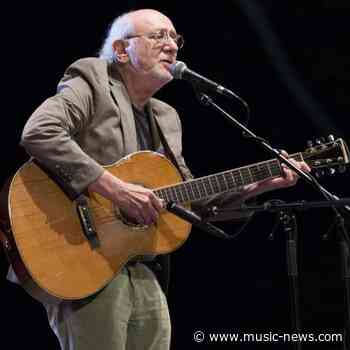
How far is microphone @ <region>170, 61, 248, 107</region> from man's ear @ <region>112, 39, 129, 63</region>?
1.16 ft

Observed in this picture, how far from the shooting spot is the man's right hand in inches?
106

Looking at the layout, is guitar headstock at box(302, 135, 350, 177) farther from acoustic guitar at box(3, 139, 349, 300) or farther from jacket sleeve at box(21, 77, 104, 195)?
jacket sleeve at box(21, 77, 104, 195)

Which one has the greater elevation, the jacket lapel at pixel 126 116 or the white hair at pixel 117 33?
the white hair at pixel 117 33

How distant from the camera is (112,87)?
118 inches

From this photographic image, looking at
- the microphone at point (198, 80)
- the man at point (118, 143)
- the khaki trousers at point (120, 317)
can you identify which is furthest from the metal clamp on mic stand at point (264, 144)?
the khaki trousers at point (120, 317)

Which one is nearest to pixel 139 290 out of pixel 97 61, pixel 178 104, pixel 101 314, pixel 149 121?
pixel 101 314

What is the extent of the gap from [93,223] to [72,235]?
10cm

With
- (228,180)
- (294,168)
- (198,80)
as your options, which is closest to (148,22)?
(198,80)

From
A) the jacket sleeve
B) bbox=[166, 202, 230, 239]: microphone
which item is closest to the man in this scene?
the jacket sleeve

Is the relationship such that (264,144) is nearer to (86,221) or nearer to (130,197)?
(130,197)

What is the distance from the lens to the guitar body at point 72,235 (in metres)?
2.60

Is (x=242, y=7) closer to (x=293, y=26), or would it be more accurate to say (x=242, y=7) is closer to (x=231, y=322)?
(x=293, y=26)

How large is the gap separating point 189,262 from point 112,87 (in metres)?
1.80

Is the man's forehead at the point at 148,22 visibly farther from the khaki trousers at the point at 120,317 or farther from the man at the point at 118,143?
the khaki trousers at the point at 120,317
